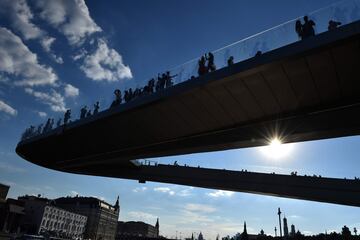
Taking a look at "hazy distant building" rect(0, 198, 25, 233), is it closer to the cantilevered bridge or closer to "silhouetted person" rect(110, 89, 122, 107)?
the cantilevered bridge

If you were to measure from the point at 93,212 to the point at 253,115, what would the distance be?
92647 mm

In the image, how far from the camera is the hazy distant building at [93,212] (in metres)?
98.6

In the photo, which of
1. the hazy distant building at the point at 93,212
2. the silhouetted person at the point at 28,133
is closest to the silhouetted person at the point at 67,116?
the silhouetted person at the point at 28,133

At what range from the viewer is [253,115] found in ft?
61.1

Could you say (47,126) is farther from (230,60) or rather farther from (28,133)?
(230,60)

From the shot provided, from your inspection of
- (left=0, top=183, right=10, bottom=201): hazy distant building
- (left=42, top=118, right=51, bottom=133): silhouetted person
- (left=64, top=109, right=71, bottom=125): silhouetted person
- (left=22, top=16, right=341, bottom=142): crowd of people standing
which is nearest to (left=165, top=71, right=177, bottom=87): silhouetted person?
(left=22, top=16, right=341, bottom=142): crowd of people standing

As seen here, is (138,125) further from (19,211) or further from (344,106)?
(19,211)

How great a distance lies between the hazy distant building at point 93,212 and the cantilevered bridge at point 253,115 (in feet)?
238

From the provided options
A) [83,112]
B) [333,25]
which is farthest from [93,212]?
[333,25]

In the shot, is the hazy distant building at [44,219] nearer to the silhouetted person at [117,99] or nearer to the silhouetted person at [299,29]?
the silhouetted person at [117,99]

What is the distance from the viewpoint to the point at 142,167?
3806 centimetres

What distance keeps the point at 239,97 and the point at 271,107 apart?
1970mm

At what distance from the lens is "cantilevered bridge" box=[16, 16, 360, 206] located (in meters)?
14.1

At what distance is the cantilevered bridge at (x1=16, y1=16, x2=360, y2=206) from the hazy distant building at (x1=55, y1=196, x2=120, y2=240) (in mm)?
72574
